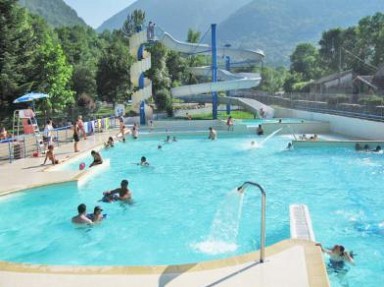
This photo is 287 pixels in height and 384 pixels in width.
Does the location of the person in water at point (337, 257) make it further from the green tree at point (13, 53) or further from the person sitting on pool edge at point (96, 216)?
the green tree at point (13, 53)

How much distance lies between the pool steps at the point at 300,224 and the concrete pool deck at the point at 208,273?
0.75m

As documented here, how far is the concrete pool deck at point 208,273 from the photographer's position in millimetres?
5906

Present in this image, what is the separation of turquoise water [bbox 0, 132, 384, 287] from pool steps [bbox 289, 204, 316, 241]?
0.63 m

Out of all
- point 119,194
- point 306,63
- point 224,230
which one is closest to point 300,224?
point 224,230

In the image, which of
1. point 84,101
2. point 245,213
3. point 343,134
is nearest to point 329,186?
point 245,213

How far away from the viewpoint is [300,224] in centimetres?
871

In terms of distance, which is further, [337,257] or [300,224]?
[300,224]

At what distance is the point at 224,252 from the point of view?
883 cm

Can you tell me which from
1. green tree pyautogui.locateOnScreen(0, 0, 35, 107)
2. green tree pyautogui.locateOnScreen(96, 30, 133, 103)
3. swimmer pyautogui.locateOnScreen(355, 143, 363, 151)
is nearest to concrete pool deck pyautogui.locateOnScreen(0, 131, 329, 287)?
swimmer pyautogui.locateOnScreen(355, 143, 363, 151)

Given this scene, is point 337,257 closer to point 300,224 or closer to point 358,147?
point 300,224

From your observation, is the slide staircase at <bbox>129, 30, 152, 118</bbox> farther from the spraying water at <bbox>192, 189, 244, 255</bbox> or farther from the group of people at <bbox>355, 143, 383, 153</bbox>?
the spraying water at <bbox>192, 189, 244, 255</bbox>

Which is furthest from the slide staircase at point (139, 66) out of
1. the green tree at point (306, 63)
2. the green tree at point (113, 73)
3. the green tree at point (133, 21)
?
the green tree at point (306, 63)

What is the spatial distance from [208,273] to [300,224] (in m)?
3.14

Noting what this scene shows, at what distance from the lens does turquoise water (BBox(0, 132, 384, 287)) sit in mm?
9047
